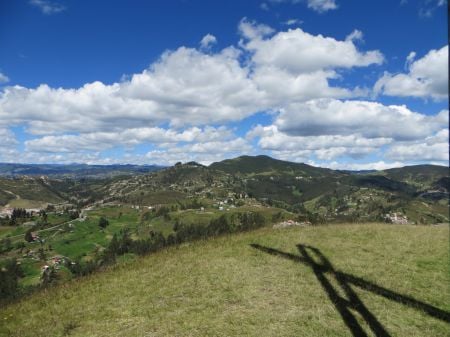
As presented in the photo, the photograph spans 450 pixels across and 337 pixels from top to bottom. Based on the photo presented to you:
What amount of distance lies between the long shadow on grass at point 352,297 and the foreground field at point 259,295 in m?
0.04

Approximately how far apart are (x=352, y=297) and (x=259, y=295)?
3526 mm

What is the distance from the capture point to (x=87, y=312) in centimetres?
1433

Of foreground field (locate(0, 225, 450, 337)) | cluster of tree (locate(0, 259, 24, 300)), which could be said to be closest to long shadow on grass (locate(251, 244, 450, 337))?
foreground field (locate(0, 225, 450, 337))

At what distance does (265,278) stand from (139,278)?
5737mm

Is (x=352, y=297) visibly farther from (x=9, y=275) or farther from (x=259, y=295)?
(x=9, y=275)

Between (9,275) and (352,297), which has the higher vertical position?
(352,297)

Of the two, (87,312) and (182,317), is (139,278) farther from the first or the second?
(182,317)

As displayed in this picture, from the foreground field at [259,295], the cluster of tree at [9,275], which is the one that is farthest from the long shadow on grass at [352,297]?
the cluster of tree at [9,275]

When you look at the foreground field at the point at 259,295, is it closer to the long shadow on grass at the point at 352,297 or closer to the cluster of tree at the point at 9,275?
the long shadow on grass at the point at 352,297

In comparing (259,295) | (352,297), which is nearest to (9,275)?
(259,295)

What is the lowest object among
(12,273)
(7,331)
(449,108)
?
(12,273)

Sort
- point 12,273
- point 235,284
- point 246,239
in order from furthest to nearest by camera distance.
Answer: point 12,273
point 246,239
point 235,284

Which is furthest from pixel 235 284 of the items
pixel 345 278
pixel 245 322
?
pixel 345 278

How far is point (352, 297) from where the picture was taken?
14836 mm
